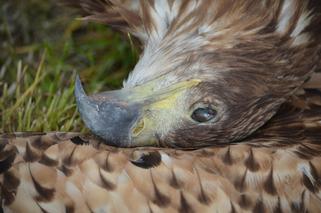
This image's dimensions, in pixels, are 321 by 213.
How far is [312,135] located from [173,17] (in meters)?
0.67

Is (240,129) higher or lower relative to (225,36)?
lower

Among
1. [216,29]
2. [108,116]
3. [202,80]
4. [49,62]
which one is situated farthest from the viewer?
[49,62]

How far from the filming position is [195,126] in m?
3.06

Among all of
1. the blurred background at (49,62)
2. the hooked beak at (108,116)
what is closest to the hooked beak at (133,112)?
the hooked beak at (108,116)

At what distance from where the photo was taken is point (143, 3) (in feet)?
10.9

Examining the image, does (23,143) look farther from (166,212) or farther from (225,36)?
(225,36)

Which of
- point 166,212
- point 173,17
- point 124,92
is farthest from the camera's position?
point 173,17

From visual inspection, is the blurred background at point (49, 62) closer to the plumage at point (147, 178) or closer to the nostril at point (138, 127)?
the nostril at point (138, 127)

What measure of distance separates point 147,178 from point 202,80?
45cm

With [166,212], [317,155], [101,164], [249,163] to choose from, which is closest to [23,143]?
[101,164]

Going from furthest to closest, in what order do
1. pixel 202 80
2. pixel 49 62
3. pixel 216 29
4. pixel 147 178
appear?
pixel 49 62 → pixel 216 29 → pixel 202 80 → pixel 147 178

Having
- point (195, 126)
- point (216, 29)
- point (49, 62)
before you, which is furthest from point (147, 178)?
point (49, 62)

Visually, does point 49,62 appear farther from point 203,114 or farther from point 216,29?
point 203,114

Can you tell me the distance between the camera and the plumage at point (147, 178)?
Answer: 2760mm
